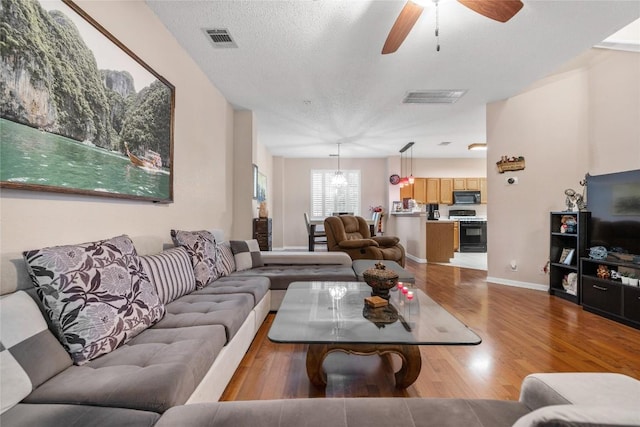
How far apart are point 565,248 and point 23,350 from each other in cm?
507

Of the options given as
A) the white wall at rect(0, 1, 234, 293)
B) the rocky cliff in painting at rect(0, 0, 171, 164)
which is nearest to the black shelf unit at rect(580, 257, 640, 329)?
the white wall at rect(0, 1, 234, 293)

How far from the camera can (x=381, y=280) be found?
1959 mm

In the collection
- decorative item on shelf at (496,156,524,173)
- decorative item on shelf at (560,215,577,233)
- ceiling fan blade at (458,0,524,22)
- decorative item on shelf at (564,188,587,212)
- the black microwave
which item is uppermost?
ceiling fan blade at (458,0,524,22)

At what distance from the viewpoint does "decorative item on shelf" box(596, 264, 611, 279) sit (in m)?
3.01

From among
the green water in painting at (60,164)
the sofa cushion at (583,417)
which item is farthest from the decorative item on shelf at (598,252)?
the green water in painting at (60,164)

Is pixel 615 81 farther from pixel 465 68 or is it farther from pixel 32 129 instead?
pixel 32 129

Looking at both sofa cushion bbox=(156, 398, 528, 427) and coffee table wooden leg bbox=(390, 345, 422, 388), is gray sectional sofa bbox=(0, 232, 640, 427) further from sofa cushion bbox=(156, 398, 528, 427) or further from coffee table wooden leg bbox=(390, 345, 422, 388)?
coffee table wooden leg bbox=(390, 345, 422, 388)

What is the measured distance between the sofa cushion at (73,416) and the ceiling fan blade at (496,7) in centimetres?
264

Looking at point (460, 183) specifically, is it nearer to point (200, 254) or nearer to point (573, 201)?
point (573, 201)

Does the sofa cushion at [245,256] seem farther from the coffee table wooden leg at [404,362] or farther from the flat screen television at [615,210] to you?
the flat screen television at [615,210]

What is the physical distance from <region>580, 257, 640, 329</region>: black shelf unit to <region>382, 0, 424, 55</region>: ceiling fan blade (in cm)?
301

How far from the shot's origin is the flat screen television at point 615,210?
9.38ft

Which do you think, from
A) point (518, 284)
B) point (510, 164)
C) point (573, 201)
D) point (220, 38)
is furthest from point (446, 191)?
point (220, 38)

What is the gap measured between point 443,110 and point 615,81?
193 cm
